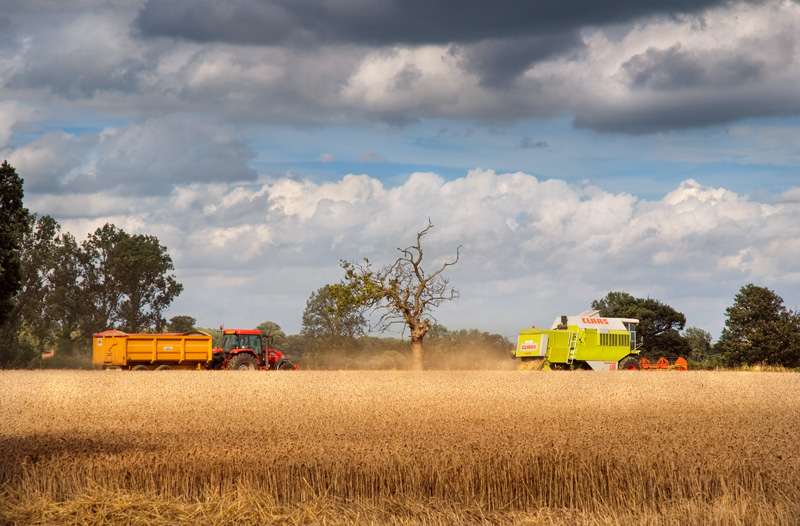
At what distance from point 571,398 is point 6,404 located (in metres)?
15.3

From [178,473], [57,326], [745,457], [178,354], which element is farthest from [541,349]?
[57,326]

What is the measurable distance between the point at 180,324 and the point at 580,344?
46069 mm

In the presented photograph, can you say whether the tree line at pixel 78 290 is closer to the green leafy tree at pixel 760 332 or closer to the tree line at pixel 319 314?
the tree line at pixel 319 314

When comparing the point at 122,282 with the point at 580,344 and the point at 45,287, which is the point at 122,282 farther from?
the point at 580,344

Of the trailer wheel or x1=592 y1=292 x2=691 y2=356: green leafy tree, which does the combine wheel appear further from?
x1=592 y1=292 x2=691 y2=356: green leafy tree

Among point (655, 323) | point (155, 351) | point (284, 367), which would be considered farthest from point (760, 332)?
point (155, 351)

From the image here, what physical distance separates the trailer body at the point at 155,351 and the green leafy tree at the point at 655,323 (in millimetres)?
46546

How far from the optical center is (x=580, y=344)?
1629 inches

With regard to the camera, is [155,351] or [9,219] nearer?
[9,219]

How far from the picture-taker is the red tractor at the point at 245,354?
38906 mm

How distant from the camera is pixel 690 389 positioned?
1026 inches

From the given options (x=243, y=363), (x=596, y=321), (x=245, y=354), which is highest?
(x=596, y=321)

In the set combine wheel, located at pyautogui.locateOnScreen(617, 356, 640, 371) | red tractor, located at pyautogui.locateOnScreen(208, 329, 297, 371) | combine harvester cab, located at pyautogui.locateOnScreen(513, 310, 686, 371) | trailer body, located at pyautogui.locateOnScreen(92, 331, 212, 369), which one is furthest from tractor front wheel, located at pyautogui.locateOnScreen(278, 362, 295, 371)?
combine wheel, located at pyautogui.locateOnScreen(617, 356, 640, 371)

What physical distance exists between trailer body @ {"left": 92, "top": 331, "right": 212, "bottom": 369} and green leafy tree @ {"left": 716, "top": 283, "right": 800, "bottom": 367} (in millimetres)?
40992
